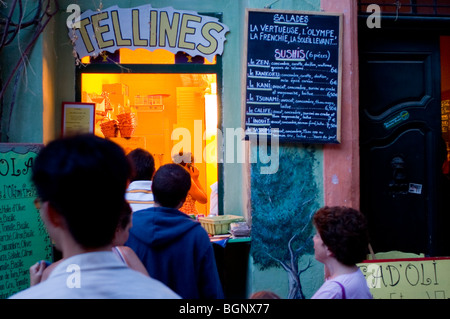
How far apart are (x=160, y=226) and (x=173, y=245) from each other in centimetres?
13

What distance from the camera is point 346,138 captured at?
16.3ft

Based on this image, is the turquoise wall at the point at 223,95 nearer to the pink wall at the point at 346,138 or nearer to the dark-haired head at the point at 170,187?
the pink wall at the point at 346,138

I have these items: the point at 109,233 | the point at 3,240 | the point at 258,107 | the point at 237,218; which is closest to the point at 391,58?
the point at 258,107

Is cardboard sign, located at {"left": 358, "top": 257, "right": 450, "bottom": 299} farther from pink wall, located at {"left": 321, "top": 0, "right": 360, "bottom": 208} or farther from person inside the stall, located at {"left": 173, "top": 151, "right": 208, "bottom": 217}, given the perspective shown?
person inside the stall, located at {"left": 173, "top": 151, "right": 208, "bottom": 217}

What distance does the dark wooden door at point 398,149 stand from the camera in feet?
17.0

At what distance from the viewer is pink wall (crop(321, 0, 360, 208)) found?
16.2 ft

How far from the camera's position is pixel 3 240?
13.6ft

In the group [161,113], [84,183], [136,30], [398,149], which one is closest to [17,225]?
[136,30]

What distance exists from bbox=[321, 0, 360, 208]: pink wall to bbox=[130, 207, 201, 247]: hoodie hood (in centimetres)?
232

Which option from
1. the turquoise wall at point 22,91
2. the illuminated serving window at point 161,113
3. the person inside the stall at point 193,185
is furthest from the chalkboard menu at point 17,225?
the person inside the stall at point 193,185

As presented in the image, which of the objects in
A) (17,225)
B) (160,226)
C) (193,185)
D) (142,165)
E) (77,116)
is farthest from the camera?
(193,185)

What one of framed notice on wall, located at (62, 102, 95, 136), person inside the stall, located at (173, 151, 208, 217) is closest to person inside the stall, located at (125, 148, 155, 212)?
framed notice on wall, located at (62, 102, 95, 136)

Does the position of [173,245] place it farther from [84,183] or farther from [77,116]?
[77,116]
